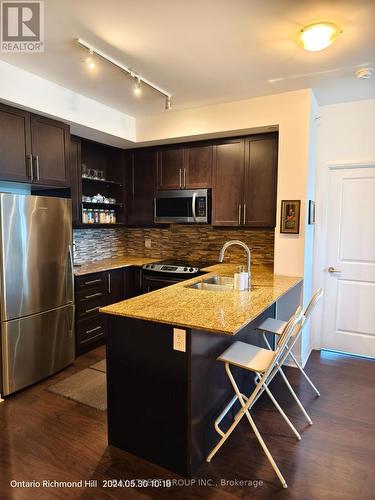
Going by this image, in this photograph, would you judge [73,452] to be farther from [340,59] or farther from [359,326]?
[340,59]

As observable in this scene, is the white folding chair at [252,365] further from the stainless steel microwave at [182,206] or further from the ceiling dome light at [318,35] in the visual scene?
the stainless steel microwave at [182,206]

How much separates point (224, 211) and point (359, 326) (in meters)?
1.95

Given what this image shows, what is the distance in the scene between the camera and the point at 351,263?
357cm

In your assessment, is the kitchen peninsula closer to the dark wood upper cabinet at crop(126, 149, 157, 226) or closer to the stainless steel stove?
the stainless steel stove

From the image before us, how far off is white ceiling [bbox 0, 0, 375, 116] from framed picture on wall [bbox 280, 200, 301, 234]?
42.2 inches

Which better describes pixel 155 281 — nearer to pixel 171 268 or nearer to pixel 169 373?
pixel 171 268

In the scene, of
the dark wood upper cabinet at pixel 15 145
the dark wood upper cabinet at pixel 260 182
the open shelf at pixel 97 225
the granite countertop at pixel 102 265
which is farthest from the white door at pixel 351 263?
the dark wood upper cabinet at pixel 15 145

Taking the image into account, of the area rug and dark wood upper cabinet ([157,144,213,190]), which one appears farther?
dark wood upper cabinet ([157,144,213,190])

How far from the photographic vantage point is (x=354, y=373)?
10.3ft

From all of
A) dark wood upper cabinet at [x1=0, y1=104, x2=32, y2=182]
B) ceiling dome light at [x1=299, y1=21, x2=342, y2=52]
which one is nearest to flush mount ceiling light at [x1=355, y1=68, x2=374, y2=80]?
ceiling dome light at [x1=299, y1=21, x2=342, y2=52]

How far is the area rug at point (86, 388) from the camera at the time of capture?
262 centimetres

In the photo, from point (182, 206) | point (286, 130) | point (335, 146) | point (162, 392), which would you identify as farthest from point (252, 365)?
point (335, 146)

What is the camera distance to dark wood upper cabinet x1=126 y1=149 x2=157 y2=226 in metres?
4.22

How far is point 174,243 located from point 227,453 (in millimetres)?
2921
